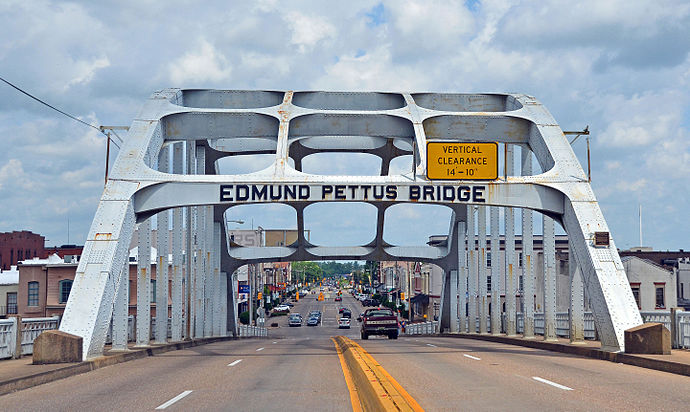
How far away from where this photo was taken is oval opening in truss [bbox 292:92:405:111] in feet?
101

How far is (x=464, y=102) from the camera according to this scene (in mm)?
31016

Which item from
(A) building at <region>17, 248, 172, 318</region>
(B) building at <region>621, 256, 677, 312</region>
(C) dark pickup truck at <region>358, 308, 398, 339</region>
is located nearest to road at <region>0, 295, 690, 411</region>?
(C) dark pickup truck at <region>358, 308, 398, 339</region>

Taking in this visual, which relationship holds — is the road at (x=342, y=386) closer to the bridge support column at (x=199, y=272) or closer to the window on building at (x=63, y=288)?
the bridge support column at (x=199, y=272)

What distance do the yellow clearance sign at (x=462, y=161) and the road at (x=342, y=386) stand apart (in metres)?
6.07

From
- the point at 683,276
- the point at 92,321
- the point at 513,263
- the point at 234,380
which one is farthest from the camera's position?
the point at 683,276

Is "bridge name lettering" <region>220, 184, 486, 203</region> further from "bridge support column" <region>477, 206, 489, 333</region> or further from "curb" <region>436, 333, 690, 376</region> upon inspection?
"bridge support column" <region>477, 206, 489, 333</region>

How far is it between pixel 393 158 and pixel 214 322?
571 inches

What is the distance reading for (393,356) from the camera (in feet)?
66.1

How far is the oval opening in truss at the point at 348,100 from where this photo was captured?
30.8 meters

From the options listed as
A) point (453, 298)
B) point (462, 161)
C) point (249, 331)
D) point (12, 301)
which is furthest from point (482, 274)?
point (12, 301)

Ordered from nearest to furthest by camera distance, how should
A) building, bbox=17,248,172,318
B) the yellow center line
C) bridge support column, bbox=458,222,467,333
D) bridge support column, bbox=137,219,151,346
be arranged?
the yellow center line → bridge support column, bbox=137,219,151,346 → bridge support column, bbox=458,222,467,333 → building, bbox=17,248,172,318

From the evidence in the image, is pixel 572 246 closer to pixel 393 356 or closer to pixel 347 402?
pixel 393 356

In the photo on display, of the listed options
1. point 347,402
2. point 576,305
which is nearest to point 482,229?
point 576,305

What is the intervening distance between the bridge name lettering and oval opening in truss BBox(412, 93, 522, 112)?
9.24 meters
